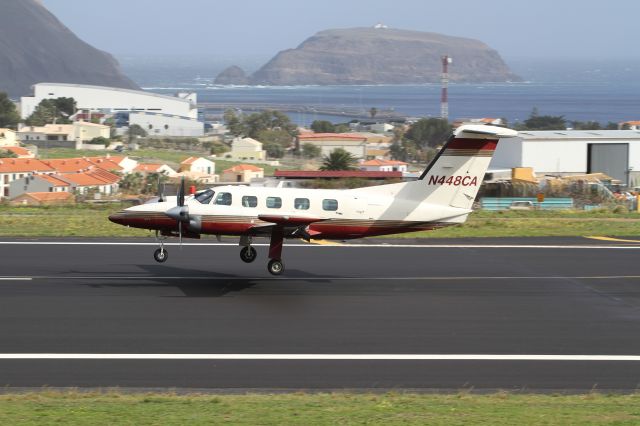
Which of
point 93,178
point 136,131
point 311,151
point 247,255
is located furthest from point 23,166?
point 136,131

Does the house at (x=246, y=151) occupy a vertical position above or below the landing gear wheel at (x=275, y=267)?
above

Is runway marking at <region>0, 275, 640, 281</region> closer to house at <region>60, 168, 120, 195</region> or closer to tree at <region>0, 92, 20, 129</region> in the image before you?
house at <region>60, 168, 120, 195</region>

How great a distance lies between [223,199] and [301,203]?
2.16m

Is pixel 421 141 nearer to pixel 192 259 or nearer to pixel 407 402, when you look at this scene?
pixel 192 259

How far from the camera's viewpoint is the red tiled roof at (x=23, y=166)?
79.3 meters

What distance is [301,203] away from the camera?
25391 millimetres

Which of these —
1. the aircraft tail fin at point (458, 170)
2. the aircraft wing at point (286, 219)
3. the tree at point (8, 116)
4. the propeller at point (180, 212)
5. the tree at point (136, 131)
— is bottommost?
the aircraft wing at point (286, 219)

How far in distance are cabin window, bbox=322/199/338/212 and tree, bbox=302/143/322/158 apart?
10546 centimetres

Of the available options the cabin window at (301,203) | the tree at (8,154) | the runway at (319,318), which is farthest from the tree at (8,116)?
the cabin window at (301,203)

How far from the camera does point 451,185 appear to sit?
1024 inches

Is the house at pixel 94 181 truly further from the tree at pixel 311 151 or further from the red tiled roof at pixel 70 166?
the tree at pixel 311 151

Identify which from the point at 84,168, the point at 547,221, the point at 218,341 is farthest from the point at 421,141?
the point at 218,341

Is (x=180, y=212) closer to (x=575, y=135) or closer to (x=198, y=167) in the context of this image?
(x=575, y=135)

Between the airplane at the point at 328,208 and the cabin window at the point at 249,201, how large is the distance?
28 mm
